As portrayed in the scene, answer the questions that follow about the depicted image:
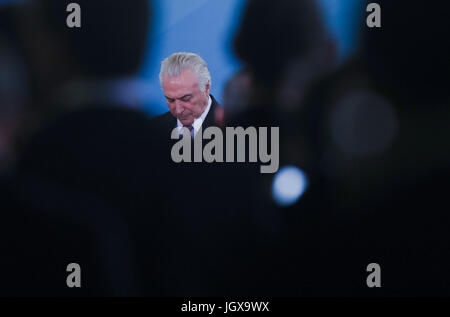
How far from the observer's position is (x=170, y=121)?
2375mm

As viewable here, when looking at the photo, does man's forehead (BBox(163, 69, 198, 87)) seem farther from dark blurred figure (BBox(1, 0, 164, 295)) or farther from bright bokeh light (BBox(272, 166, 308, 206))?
bright bokeh light (BBox(272, 166, 308, 206))

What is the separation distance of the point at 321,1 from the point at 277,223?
1.30 m

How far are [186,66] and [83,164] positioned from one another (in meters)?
0.82

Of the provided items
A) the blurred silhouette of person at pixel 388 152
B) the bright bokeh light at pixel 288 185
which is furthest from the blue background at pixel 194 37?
the bright bokeh light at pixel 288 185

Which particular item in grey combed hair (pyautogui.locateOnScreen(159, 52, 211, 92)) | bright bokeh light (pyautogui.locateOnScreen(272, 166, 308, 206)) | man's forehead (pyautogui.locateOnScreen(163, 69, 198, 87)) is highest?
grey combed hair (pyautogui.locateOnScreen(159, 52, 211, 92))

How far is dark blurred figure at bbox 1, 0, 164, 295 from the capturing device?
234cm

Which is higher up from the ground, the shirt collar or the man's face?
the man's face

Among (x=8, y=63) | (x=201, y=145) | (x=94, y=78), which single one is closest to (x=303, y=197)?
(x=201, y=145)

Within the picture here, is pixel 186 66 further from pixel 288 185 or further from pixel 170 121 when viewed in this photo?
pixel 288 185

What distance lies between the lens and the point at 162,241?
2.43 meters

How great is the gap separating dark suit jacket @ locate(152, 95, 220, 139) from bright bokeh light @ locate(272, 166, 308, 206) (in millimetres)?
497

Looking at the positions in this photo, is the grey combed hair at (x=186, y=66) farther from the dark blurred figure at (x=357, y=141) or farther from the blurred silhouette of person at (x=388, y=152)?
the blurred silhouette of person at (x=388, y=152)

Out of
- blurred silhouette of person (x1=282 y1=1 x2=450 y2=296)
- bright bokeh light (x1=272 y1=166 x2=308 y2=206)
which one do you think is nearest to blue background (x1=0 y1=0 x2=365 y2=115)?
blurred silhouette of person (x1=282 y1=1 x2=450 y2=296)

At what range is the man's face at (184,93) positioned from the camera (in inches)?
92.5
